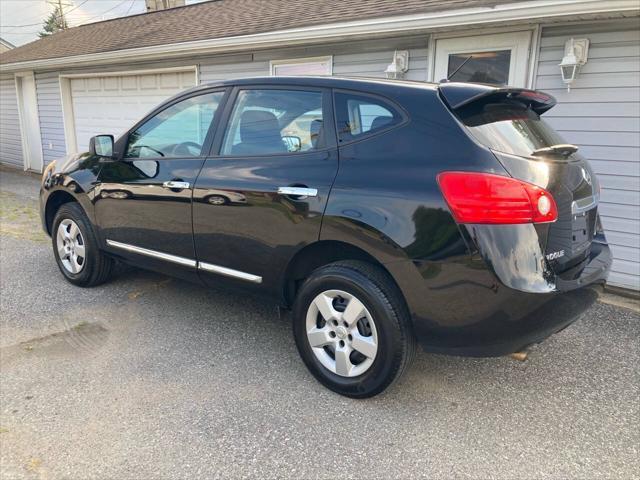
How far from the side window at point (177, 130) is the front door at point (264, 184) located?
0.23 m

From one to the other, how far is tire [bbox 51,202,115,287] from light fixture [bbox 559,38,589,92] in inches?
183

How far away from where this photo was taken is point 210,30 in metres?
8.27

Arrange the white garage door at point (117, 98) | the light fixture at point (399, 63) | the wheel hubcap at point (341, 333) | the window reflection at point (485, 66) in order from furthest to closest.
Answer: the white garage door at point (117, 98), the light fixture at point (399, 63), the window reflection at point (485, 66), the wheel hubcap at point (341, 333)

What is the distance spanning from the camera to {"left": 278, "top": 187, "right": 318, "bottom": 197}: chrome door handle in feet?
9.16

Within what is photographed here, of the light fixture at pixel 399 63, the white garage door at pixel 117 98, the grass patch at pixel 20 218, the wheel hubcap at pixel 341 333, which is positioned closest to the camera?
the wheel hubcap at pixel 341 333

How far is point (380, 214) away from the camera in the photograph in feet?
8.38

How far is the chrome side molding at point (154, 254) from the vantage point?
139 inches

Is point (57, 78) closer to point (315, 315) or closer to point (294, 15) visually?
point (294, 15)

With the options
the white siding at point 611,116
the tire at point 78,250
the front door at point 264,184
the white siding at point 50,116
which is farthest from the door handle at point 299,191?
the white siding at point 50,116

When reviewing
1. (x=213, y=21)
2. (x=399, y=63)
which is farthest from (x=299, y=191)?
(x=213, y=21)

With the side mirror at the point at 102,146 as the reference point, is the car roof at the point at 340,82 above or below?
above

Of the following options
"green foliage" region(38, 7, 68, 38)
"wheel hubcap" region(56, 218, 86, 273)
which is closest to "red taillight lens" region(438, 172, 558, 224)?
"wheel hubcap" region(56, 218, 86, 273)

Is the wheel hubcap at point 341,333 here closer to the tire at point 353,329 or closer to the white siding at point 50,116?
the tire at point 353,329

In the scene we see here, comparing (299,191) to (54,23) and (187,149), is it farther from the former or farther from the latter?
(54,23)
